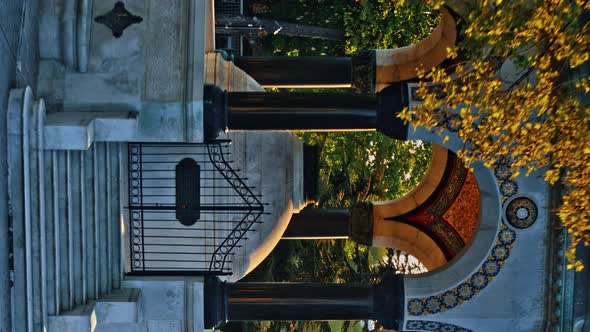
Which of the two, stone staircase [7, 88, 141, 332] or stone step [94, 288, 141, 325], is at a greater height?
stone staircase [7, 88, 141, 332]

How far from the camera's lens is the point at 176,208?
10.2m

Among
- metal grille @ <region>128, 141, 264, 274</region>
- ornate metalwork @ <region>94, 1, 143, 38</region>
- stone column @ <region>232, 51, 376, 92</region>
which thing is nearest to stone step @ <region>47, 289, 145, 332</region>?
metal grille @ <region>128, 141, 264, 274</region>

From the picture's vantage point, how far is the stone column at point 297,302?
9.67m

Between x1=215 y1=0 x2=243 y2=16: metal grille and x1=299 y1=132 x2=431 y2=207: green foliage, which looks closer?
x1=299 y1=132 x2=431 y2=207: green foliage

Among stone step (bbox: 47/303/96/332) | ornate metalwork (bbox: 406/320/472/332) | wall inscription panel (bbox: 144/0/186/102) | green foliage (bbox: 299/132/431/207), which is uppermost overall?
wall inscription panel (bbox: 144/0/186/102)

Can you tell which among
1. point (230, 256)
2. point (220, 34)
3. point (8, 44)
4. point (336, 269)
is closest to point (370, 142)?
point (336, 269)

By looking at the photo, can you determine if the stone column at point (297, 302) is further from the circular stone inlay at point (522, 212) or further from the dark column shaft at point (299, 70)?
the dark column shaft at point (299, 70)

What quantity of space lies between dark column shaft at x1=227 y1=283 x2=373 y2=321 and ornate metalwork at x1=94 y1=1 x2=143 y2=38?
3999 mm

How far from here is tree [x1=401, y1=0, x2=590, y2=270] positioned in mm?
7844

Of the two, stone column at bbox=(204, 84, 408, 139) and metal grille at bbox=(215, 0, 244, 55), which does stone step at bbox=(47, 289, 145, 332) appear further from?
metal grille at bbox=(215, 0, 244, 55)

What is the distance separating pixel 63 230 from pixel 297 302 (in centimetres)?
341

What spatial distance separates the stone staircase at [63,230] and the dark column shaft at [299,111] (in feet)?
5.97

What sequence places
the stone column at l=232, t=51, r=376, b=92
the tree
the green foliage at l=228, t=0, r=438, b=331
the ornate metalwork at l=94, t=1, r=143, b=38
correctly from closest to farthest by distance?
the tree → the ornate metalwork at l=94, t=1, r=143, b=38 → the stone column at l=232, t=51, r=376, b=92 → the green foliage at l=228, t=0, r=438, b=331

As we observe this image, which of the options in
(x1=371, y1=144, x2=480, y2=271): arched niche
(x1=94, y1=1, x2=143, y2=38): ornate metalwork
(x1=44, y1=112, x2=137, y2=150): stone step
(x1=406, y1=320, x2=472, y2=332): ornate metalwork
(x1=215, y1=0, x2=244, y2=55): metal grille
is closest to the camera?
(x1=44, y1=112, x2=137, y2=150): stone step
